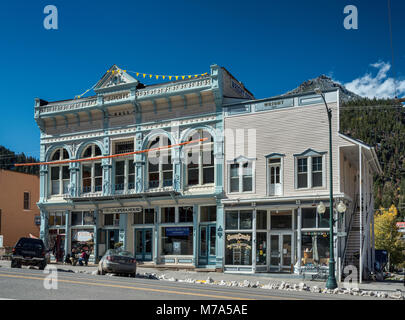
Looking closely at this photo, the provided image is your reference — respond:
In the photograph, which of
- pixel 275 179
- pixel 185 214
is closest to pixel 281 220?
pixel 275 179

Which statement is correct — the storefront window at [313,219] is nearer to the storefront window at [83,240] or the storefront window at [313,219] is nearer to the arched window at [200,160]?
the arched window at [200,160]

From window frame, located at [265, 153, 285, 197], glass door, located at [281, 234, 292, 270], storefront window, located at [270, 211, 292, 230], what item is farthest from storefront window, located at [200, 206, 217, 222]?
glass door, located at [281, 234, 292, 270]

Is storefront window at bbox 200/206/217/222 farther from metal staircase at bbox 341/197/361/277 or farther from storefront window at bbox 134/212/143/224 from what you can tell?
metal staircase at bbox 341/197/361/277

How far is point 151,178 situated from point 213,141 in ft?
16.1

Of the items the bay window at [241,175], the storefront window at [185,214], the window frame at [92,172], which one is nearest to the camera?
the bay window at [241,175]

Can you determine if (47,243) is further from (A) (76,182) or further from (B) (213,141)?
(B) (213,141)

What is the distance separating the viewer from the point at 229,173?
29.1 meters

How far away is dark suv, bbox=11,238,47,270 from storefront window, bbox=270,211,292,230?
1192cm

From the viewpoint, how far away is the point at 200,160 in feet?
99.1

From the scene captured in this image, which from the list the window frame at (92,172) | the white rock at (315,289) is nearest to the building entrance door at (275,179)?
the white rock at (315,289)

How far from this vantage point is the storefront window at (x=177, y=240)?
30.2 meters

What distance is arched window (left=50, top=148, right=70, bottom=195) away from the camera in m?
35.2

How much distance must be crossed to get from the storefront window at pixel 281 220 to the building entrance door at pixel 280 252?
39 cm
